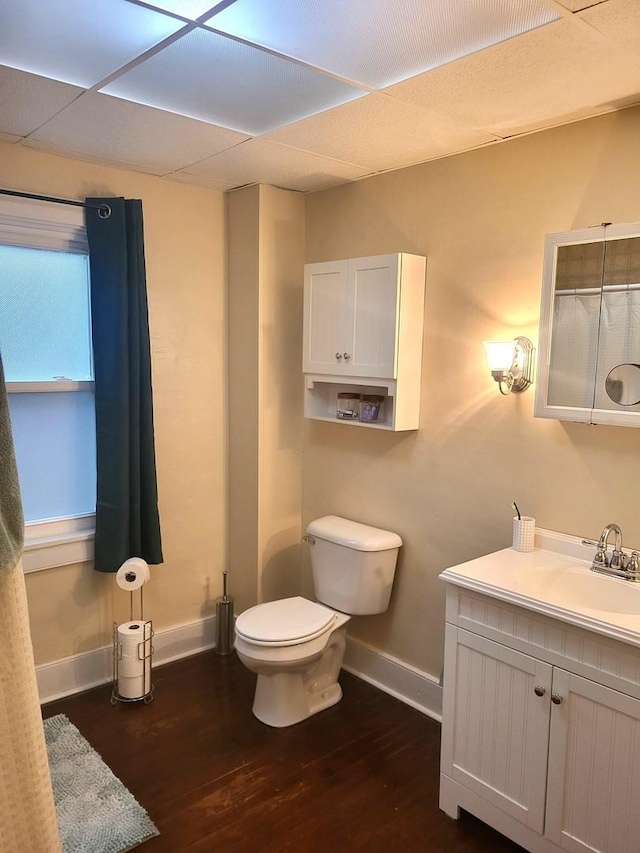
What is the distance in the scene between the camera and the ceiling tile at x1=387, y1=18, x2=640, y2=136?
1626mm

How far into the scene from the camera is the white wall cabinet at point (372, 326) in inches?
102

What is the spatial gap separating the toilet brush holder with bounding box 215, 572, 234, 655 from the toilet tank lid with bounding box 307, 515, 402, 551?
0.64m

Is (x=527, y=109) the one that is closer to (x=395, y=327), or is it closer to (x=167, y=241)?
(x=395, y=327)

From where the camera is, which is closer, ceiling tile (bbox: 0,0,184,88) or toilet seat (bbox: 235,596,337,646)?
ceiling tile (bbox: 0,0,184,88)

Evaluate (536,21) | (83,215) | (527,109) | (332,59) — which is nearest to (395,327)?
(527,109)

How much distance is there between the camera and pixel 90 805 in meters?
2.17

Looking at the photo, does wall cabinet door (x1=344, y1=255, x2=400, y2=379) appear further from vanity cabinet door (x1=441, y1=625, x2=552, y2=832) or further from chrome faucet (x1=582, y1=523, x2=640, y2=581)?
vanity cabinet door (x1=441, y1=625, x2=552, y2=832)

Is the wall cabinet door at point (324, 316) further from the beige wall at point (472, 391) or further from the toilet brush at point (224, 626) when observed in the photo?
the toilet brush at point (224, 626)

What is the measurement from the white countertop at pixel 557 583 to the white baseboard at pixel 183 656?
84 cm

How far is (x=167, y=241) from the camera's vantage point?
9.89ft

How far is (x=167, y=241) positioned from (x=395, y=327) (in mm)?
1195

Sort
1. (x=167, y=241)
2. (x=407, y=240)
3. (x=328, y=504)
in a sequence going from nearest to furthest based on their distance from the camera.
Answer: (x=407, y=240)
(x=167, y=241)
(x=328, y=504)

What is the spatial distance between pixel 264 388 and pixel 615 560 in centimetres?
174

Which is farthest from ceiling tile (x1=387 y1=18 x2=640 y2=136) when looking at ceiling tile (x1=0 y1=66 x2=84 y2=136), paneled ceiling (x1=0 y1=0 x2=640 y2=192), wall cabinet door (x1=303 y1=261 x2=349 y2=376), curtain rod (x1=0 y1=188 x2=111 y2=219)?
curtain rod (x1=0 y1=188 x2=111 y2=219)
